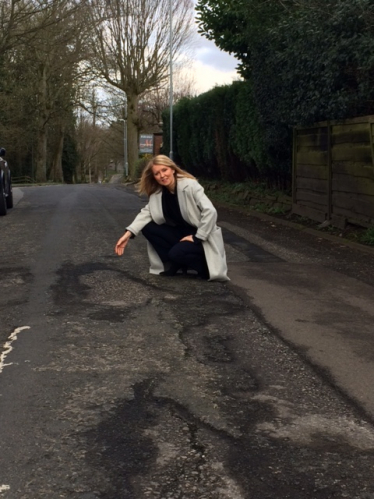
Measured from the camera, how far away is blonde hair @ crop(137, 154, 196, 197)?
7.85 m

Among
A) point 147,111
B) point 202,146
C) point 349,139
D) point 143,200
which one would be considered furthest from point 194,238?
point 147,111

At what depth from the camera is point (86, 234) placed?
1227 centimetres

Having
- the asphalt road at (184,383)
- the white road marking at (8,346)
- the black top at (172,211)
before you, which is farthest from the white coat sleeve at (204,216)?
the white road marking at (8,346)

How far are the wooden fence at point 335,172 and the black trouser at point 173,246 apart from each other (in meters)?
4.41

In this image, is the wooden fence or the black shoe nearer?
the black shoe

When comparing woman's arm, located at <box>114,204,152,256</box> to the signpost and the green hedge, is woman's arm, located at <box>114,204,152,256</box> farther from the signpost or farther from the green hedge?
the signpost

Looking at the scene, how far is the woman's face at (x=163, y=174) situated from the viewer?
306 inches

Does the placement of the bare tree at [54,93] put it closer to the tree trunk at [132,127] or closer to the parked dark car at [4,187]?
the tree trunk at [132,127]

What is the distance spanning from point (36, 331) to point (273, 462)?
2886 mm

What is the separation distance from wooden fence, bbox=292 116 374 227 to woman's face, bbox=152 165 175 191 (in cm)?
466

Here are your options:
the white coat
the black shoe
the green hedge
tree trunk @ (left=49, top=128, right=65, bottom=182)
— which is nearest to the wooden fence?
the green hedge

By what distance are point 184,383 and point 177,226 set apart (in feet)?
12.5

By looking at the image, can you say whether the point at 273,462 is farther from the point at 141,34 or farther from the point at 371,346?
the point at 141,34

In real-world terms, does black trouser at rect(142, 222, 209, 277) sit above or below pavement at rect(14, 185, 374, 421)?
above
